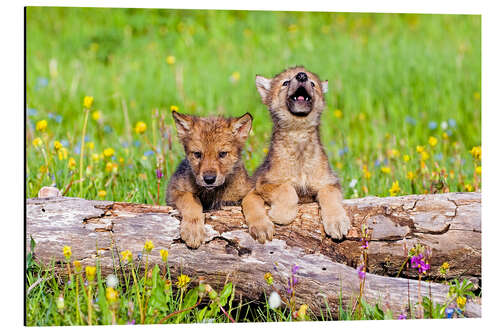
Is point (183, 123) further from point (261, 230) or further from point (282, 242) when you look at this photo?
point (282, 242)

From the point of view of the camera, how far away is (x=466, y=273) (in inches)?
193

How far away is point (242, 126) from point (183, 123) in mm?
417

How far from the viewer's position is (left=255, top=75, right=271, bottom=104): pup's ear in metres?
5.12

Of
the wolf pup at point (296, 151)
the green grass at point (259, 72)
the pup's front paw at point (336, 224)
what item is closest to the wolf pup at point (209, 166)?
the wolf pup at point (296, 151)

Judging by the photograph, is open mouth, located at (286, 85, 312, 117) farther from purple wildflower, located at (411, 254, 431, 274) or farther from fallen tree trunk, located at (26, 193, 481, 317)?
purple wildflower, located at (411, 254, 431, 274)

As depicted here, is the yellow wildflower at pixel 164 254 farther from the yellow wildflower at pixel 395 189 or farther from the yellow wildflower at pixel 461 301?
the yellow wildflower at pixel 395 189

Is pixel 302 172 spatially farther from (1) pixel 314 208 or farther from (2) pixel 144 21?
(2) pixel 144 21

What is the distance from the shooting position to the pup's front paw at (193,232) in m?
4.40

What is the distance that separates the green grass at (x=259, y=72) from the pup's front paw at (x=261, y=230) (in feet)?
5.48

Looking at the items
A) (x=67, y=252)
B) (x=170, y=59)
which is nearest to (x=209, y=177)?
(x=67, y=252)

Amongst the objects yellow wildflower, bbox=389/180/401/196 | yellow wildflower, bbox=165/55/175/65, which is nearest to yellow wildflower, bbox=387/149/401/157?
yellow wildflower, bbox=389/180/401/196

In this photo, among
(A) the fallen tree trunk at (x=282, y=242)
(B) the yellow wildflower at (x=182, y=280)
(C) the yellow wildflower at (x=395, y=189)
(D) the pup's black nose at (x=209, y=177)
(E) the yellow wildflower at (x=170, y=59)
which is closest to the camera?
(B) the yellow wildflower at (x=182, y=280)

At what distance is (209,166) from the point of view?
4.62 meters

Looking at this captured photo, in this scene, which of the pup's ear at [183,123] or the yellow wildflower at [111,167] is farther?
the yellow wildflower at [111,167]
